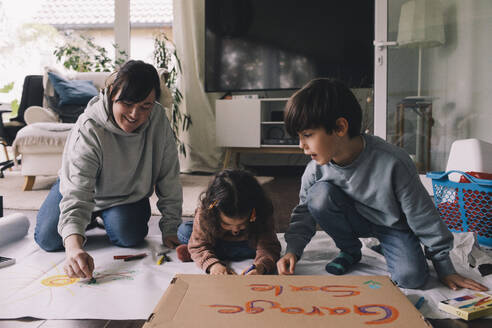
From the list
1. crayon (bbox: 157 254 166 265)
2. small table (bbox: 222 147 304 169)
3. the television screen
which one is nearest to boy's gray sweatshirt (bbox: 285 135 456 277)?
crayon (bbox: 157 254 166 265)

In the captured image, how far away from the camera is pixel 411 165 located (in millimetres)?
1030

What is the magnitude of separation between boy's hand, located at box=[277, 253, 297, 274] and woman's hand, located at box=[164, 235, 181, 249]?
17.7 inches

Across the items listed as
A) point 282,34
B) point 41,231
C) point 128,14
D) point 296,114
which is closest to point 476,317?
point 296,114

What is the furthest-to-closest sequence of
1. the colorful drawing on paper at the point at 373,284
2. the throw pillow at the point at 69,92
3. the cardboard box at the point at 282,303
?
1. the throw pillow at the point at 69,92
2. the colorful drawing on paper at the point at 373,284
3. the cardboard box at the point at 282,303

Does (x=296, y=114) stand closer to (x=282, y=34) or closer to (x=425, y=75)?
(x=425, y=75)

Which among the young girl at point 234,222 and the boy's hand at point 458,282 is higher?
the young girl at point 234,222

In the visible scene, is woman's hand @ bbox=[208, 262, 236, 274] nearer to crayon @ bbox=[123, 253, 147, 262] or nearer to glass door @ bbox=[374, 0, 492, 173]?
crayon @ bbox=[123, 253, 147, 262]

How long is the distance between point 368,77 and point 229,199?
7.99 ft

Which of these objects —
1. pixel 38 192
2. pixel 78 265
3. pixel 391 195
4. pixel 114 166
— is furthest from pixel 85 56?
pixel 391 195

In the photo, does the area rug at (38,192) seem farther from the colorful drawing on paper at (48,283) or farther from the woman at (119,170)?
the colorful drawing on paper at (48,283)

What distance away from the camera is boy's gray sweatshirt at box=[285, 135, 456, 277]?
997 mm

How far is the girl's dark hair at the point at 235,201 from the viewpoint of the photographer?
3.36ft

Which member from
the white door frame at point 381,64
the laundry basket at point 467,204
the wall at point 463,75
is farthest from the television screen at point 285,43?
the laundry basket at point 467,204

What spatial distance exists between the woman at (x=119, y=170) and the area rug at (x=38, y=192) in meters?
0.54
